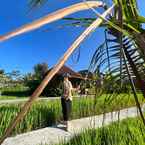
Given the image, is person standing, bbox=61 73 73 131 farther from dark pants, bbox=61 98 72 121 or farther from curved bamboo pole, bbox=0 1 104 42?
curved bamboo pole, bbox=0 1 104 42

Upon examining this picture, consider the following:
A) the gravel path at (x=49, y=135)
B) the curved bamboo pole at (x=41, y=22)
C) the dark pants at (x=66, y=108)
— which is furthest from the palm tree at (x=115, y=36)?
the dark pants at (x=66, y=108)

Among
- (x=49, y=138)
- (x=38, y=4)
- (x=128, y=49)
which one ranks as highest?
(x=38, y=4)

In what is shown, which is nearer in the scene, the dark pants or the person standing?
the dark pants

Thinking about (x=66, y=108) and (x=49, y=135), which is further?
(x=66, y=108)

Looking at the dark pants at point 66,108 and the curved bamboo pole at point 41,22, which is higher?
the dark pants at point 66,108

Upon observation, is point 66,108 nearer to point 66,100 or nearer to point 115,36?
point 66,100

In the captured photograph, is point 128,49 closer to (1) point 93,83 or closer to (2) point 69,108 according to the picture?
(1) point 93,83

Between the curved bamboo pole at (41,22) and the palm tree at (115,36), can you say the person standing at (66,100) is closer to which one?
the palm tree at (115,36)

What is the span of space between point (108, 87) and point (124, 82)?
0.06 metres

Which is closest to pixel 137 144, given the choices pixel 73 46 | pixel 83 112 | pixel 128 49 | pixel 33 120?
pixel 128 49

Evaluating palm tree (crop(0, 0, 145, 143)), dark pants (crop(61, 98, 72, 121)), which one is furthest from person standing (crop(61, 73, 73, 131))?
palm tree (crop(0, 0, 145, 143))

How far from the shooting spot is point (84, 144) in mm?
3570

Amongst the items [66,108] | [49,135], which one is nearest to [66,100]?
[66,108]

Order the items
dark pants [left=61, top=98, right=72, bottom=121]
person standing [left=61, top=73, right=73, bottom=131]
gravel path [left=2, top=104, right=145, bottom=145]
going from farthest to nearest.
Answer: person standing [left=61, top=73, right=73, bottom=131], dark pants [left=61, top=98, right=72, bottom=121], gravel path [left=2, top=104, right=145, bottom=145]
